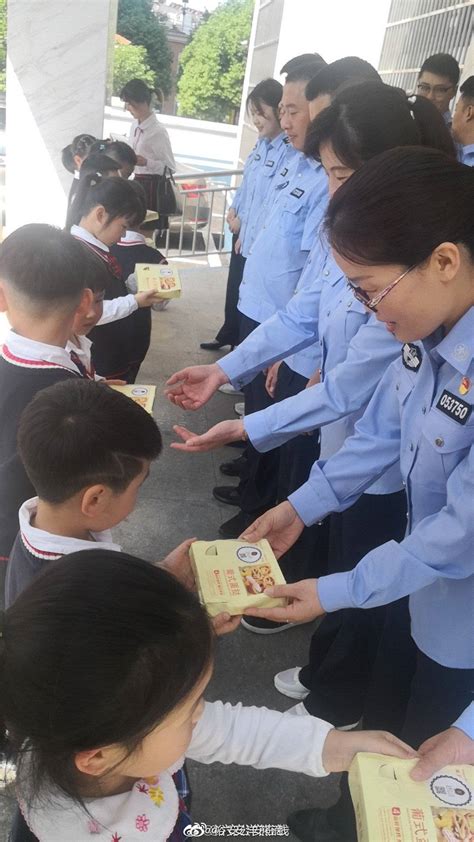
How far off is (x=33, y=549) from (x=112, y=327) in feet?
5.79

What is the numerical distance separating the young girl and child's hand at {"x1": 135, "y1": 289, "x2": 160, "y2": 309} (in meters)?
2.07

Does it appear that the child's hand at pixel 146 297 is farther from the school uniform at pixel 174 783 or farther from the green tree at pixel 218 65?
the green tree at pixel 218 65

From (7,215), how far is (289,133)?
378 centimetres

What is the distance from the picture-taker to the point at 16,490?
1.64 meters

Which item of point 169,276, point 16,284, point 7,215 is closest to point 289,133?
point 169,276

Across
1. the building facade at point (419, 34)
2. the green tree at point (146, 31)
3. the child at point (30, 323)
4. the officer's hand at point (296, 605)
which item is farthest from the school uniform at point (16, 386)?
the green tree at point (146, 31)

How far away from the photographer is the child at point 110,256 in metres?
2.81

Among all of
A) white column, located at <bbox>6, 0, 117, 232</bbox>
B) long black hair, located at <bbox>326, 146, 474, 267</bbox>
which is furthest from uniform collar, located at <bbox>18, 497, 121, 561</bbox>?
white column, located at <bbox>6, 0, 117, 232</bbox>

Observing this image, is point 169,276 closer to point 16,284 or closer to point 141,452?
point 16,284

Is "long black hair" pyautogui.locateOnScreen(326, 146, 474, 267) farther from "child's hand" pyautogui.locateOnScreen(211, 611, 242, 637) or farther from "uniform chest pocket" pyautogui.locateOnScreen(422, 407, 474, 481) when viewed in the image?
"child's hand" pyautogui.locateOnScreen(211, 611, 242, 637)

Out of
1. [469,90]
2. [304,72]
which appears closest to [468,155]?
[469,90]

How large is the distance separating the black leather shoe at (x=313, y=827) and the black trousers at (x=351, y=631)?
0.92 ft

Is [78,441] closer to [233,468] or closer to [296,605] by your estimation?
[296,605]

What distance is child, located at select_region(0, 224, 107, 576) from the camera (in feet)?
5.51
